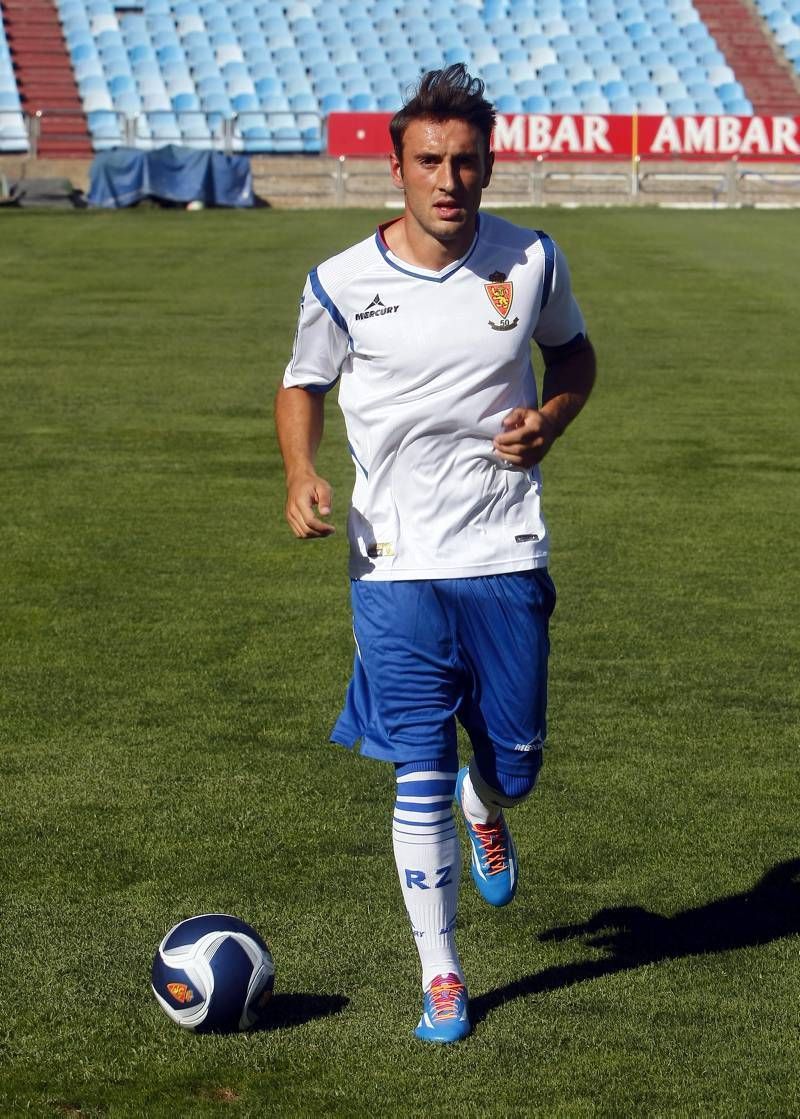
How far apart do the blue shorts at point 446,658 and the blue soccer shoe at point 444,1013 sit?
512mm

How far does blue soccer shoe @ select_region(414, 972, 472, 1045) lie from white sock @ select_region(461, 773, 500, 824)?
614 mm

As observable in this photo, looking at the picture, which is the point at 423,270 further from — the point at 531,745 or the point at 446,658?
the point at 531,745

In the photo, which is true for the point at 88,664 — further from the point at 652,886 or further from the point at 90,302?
the point at 90,302

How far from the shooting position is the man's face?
12.8ft

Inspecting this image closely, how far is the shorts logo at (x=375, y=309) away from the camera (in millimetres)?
3973

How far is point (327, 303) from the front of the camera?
4.05 metres

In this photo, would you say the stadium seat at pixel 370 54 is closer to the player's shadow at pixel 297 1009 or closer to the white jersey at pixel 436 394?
the white jersey at pixel 436 394

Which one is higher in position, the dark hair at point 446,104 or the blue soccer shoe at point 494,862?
the dark hair at point 446,104

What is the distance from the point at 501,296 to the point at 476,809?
1342 millimetres

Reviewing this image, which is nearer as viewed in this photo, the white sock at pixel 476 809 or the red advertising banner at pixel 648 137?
the white sock at pixel 476 809

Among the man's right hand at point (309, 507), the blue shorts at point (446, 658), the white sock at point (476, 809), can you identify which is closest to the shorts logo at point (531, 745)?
the blue shorts at point (446, 658)

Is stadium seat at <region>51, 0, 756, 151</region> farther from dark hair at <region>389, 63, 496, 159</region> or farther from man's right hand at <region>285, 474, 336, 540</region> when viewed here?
man's right hand at <region>285, 474, 336, 540</region>

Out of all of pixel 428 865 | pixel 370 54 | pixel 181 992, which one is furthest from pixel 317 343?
pixel 370 54

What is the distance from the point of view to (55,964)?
14.1ft
